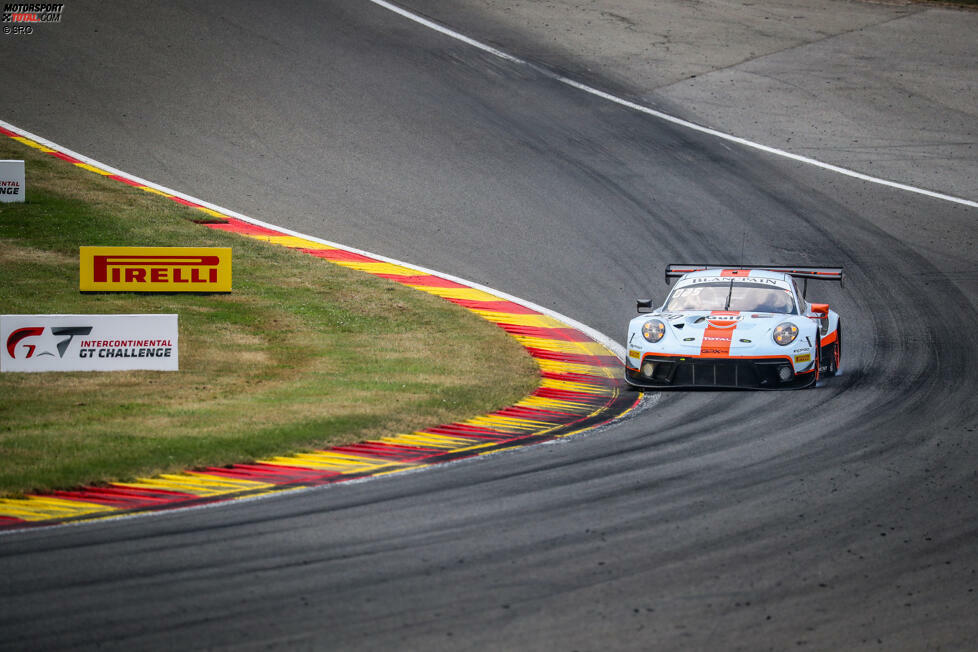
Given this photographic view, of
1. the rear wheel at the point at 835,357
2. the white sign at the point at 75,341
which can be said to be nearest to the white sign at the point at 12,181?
the white sign at the point at 75,341

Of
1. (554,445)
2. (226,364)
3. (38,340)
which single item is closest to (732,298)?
(554,445)

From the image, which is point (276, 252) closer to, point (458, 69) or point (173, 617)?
point (458, 69)

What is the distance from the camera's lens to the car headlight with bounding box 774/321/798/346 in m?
13.6

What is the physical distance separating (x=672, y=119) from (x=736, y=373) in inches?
642

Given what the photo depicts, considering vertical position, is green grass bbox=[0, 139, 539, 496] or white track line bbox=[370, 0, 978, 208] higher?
white track line bbox=[370, 0, 978, 208]

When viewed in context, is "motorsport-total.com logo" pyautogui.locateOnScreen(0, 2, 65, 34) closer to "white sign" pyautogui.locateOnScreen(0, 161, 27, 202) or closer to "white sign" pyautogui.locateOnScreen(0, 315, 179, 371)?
"white sign" pyautogui.locateOnScreen(0, 161, 27, 202)

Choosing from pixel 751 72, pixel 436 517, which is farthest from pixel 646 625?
pixel 751 72

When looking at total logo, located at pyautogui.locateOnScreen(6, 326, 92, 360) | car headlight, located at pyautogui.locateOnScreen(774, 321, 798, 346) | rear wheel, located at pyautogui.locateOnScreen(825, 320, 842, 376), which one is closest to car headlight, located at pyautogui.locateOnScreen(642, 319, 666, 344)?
car headlight, located at pyautogui.locateOnScreen(774, 321, 798, 346)

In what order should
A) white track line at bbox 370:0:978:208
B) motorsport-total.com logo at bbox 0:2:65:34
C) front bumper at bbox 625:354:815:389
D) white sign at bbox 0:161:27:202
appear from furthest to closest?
motorsport-total.com logo at bbox 0:2:65:34 < white track line at bbox 370:0:978:208 < white sign at bbox 0:161:27:202 < front bumper at bbox 625:354:815:389

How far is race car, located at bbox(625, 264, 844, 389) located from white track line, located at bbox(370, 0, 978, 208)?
11128mm

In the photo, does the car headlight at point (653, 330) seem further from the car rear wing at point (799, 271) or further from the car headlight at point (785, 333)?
the car rear wing at point (799, 271)

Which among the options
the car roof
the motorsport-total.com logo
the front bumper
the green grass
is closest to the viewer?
the green grass

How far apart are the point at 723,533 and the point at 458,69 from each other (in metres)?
24.0

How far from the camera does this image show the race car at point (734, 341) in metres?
13.6
